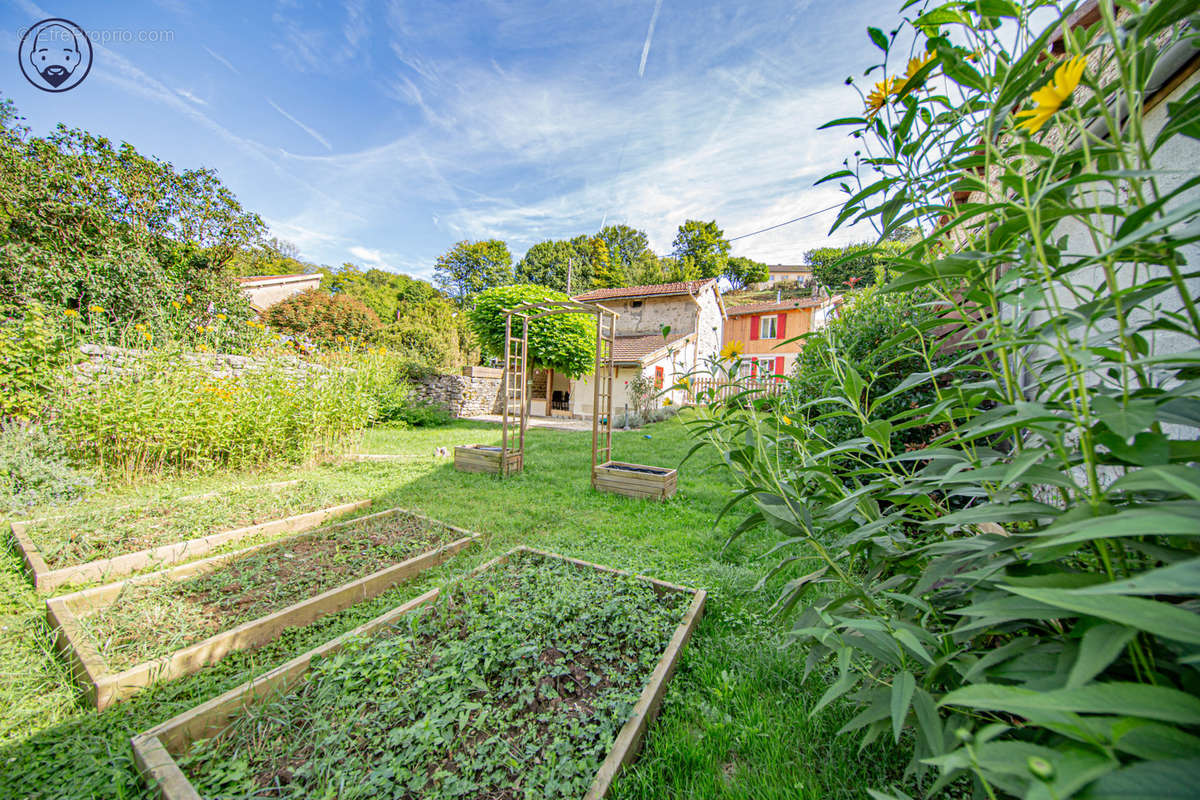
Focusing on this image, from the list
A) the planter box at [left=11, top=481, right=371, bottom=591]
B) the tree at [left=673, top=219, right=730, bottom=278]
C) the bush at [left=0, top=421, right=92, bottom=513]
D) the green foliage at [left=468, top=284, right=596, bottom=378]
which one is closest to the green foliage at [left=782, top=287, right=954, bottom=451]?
the planter box at [left=11, top=481, right=371, bottom=591]

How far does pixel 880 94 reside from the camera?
0.92 m

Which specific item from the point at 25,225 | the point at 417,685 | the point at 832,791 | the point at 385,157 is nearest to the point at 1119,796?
the point at 832,791

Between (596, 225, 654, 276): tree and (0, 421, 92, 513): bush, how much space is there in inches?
1088

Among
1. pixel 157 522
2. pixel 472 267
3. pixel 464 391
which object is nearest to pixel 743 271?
pixel 472 267

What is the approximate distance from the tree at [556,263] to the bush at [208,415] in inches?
837

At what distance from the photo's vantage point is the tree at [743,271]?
30562mm

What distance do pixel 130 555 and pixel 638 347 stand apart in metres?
11.7

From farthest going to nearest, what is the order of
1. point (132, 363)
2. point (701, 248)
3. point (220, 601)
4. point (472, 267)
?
1. point (472, 267)
2. point (701, 248)
3. point (132, 363)
4. point (220, 601)

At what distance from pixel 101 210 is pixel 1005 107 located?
14.2 m

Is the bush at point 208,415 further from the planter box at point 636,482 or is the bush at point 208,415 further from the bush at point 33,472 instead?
the planter box at point 636,482

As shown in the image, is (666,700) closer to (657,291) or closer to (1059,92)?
(1059,92)
